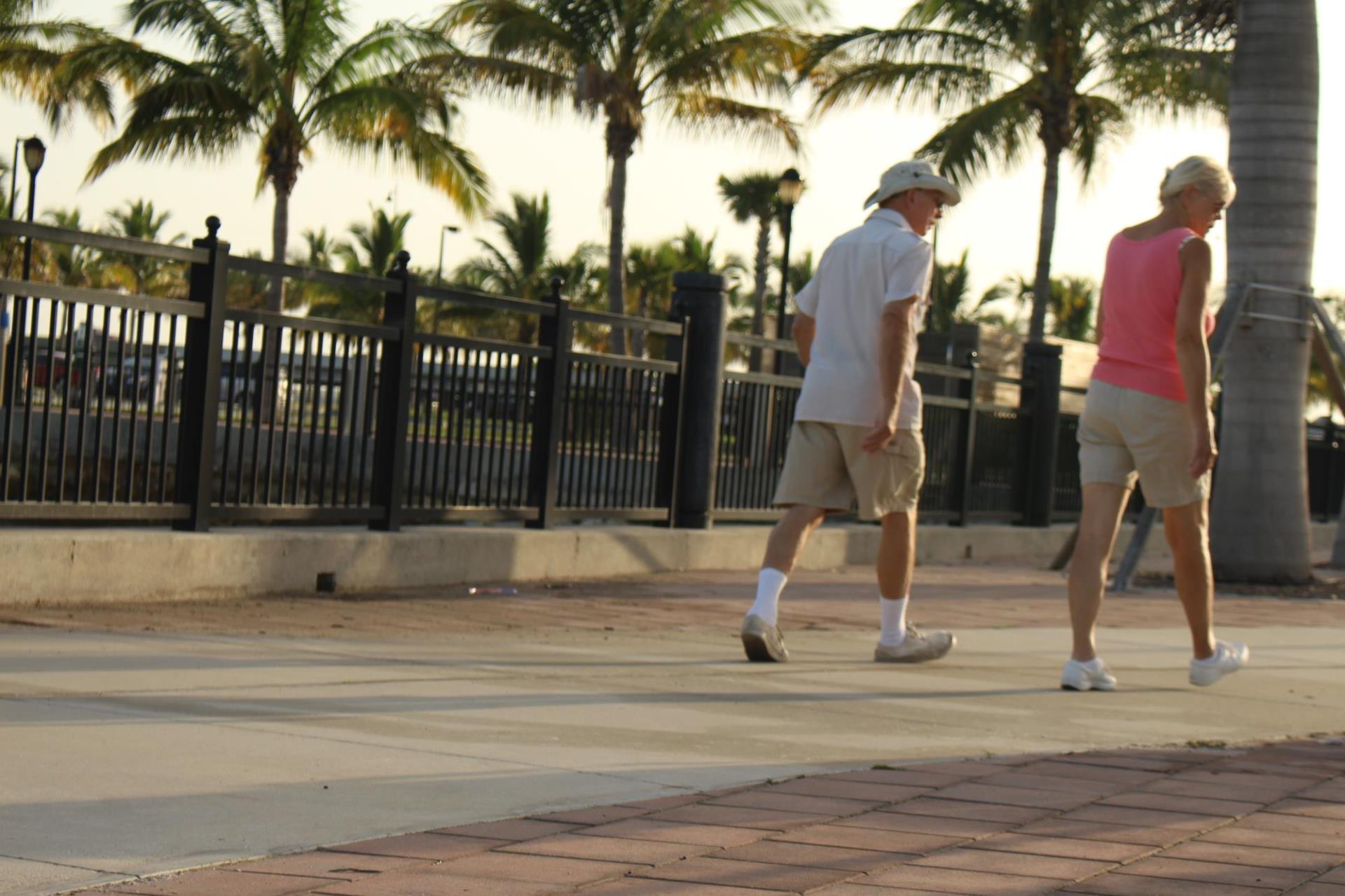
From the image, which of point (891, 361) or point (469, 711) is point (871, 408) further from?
point (469, 711)

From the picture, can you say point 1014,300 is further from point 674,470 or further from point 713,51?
point 674,470

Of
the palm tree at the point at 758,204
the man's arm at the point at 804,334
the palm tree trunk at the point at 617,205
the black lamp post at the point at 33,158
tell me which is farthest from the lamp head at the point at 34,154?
the palm tree at the point at 758,204

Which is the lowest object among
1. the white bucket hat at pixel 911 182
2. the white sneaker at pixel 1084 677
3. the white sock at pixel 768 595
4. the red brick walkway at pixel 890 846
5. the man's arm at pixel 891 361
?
the red brick walkway at pixel 890 846

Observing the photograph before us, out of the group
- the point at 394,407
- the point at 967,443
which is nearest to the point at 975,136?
the point at 967,443

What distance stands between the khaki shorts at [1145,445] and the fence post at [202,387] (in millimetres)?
3538

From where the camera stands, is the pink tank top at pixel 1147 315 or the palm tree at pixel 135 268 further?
the palm tree at pixel 135 268

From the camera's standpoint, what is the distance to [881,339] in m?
6.42

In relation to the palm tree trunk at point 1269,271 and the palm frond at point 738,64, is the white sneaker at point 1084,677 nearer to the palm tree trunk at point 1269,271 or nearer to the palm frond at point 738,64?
the palm tree trunk at point 1269,271

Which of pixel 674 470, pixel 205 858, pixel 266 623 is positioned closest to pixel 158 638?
pixel 266 623

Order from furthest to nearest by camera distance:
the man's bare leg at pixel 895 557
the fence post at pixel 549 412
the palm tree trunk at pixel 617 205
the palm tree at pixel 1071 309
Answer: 1. the palm tree at pixel 1071 309
2. the palm tree trunk at pixel 617 205
3. the fence post at pixel 549 412
4. the man's bare leg at pixel 895 557

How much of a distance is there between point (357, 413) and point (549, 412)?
1.41 metres

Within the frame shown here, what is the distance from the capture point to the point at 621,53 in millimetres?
35562

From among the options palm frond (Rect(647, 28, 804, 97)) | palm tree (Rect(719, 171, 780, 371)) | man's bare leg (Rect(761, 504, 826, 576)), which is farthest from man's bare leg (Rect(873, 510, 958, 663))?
palm tree (Rect(719, 171, 780, 371))

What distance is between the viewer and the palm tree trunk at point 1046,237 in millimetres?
32156
